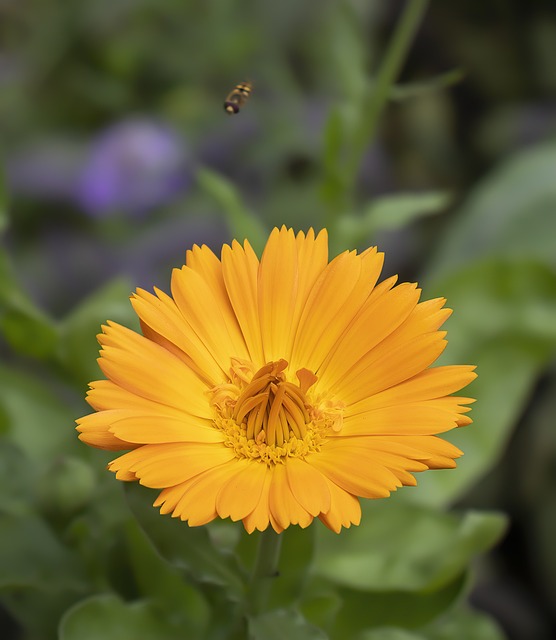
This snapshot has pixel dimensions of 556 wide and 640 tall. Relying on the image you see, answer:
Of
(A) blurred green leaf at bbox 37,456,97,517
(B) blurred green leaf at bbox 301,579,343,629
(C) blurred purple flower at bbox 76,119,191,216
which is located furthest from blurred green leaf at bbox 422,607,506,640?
(C) blurred purple flower at bbox 76,119,191,216

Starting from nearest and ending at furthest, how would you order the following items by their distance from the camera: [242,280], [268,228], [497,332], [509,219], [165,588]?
[242,280]
[165,588]
[497,332]
[509,219]
[268,228]

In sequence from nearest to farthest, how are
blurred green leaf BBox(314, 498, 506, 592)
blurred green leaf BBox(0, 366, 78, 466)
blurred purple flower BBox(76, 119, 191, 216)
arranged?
1. blurred green leaf BBox(314, 498, 506, 592)
2. blurred green leaf BBox(0, 366, 78, 466)
3. blurred purple flower BBox(76, 119, 191, 216)

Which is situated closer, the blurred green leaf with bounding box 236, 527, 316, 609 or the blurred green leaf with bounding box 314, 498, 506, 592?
the blurred green leaf with bounding box 236, 527, 316, 609

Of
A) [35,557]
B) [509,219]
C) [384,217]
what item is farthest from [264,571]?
[509,219]

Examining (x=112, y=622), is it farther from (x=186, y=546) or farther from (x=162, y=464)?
(x=162, y=464)

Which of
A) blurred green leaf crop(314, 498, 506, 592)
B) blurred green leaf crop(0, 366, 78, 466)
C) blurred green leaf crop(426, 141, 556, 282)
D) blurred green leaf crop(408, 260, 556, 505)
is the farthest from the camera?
blurred green leaf crop(426, 141, 556, 282)

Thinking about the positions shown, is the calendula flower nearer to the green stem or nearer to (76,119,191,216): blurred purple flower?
the green stem

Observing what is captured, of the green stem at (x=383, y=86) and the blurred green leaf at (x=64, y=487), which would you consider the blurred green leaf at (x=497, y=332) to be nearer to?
the green stem at (x=383, y=86)

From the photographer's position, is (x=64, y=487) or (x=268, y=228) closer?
(x=64, y=487)
